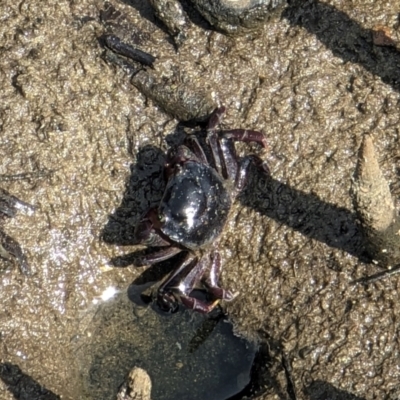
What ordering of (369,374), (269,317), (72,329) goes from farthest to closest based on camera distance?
1. (72,329)
2. (269,317)
3. (369,374)

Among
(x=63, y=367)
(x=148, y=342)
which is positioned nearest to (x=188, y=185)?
(x=148, y=342)

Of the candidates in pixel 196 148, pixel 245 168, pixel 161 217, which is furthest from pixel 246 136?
pixel 161 217

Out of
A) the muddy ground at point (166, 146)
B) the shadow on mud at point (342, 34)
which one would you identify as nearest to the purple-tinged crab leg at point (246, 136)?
the muddy ground at point (166, 146)

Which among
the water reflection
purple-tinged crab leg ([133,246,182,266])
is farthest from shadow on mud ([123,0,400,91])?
the water reflection

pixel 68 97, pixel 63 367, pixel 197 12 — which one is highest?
pixel 197 12

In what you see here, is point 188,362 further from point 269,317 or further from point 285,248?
point 285,248

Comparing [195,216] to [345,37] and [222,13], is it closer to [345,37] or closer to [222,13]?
[222,13]

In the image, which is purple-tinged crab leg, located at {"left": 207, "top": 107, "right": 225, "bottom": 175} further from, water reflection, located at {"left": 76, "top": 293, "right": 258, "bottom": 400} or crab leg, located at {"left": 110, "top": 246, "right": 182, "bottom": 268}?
water reflection, located at {"left": 76, "top": 293, "right": 258, "bottom": 400}
